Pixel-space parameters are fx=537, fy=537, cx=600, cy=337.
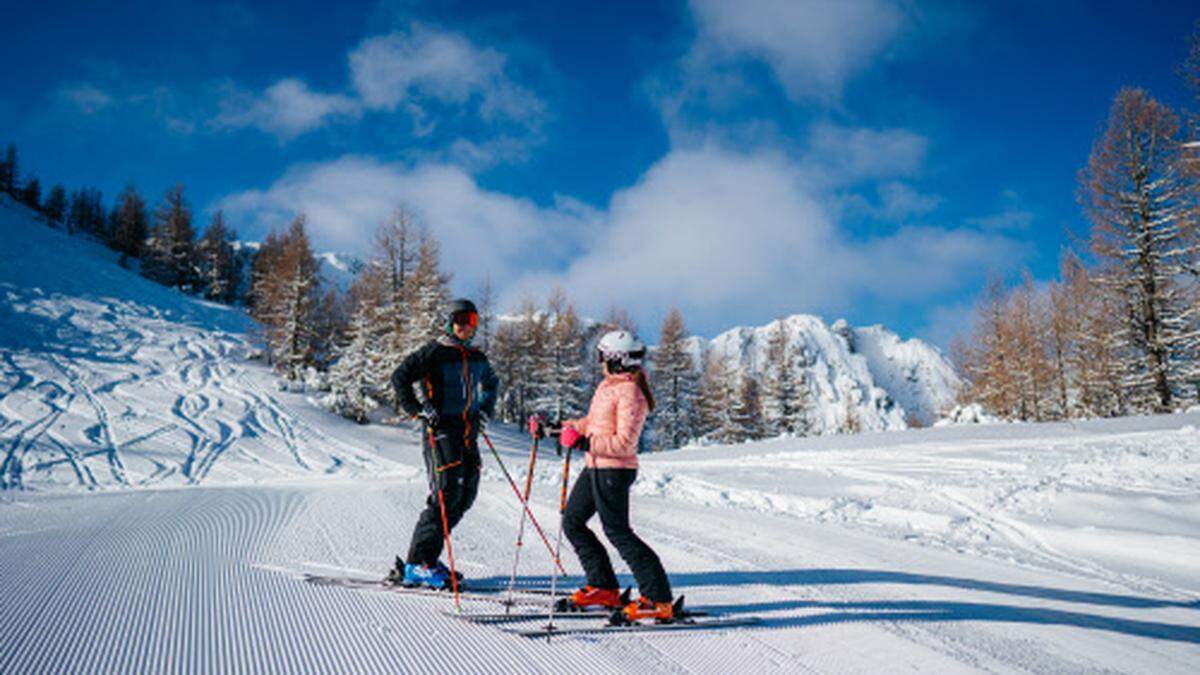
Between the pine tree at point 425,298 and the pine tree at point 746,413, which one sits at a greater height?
the pine tree at point 425,298

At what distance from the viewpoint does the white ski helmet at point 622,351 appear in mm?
3680

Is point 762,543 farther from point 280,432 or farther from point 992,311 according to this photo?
point 992,311

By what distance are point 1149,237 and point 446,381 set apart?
26.6m

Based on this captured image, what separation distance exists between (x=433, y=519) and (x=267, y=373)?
28.8 meters

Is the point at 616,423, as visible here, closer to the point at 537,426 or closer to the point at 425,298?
the point at 537,426

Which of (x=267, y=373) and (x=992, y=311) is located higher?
(x=992, y=311)

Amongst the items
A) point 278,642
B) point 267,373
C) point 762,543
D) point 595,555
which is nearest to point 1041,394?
point 762,543

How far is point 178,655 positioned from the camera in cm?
271

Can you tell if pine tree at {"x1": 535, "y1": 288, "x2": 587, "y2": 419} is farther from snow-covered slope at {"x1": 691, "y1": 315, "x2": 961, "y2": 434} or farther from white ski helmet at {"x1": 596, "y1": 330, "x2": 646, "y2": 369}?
snow-covered slope at {"x1": 691, "y1": 315, "x2": 961, "y2": 434}

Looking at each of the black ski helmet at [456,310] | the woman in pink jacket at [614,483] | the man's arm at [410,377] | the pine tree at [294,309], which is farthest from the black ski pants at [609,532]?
the pine tree at [294,309]

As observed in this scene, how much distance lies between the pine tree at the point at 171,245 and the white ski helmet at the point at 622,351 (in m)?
59.0

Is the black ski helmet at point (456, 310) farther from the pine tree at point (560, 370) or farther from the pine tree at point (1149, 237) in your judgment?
the pine tree at point (560, 370)

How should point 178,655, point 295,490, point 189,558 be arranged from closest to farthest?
point 178,655, point 189,558, point 295,490

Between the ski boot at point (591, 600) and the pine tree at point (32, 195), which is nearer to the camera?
the ski boot at point (591, 600)
